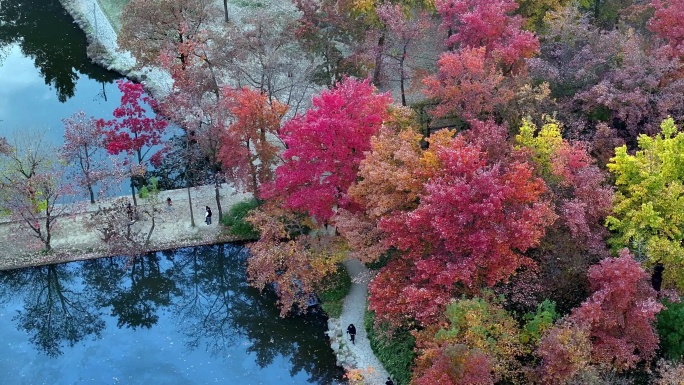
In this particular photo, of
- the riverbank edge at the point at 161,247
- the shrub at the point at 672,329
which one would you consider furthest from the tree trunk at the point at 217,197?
the shrub at the point at 672,329

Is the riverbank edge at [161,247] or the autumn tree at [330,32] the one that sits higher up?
the autumn tree at [330,32]

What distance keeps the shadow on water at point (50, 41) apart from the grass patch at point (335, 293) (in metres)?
23.4

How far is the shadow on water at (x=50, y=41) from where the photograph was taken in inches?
1764

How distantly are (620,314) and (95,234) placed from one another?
22.0 metres

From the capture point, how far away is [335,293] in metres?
28.2

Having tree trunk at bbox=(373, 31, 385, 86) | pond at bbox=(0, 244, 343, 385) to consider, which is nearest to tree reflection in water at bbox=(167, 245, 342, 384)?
pond at bbox=(0, 244, 343, 385)

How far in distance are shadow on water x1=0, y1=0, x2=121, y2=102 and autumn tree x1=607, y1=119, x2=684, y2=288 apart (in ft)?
105

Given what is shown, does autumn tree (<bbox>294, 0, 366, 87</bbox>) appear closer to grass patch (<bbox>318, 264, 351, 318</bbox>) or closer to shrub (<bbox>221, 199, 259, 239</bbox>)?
shrub (<bbox>221, 199, 259, 239</bbox>)

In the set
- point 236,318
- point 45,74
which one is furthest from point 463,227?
point 45,74

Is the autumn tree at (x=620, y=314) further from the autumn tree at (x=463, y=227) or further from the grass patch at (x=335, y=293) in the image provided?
the grass patch at (x=335, y=293)

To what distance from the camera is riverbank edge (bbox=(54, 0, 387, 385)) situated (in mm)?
25641

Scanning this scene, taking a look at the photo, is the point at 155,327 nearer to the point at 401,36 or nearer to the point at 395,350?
the point at 395,350

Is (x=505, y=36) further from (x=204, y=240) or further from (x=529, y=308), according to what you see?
(x=204, y=240)

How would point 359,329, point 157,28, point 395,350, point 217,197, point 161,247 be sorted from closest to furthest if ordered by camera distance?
point 395,350 < point 359,329 < point 161,247 < point 217,197 < point 157,28
